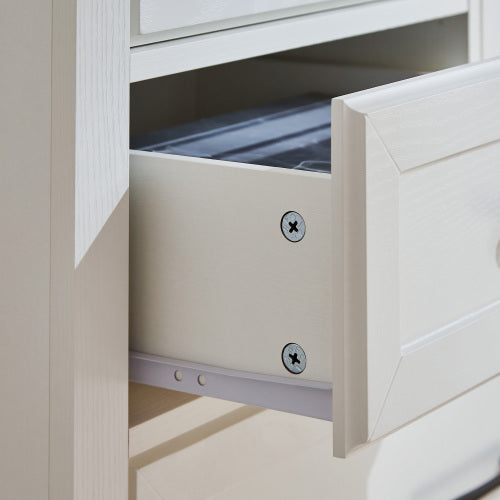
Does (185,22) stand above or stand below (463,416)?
above

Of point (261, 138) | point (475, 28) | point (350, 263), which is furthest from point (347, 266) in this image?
point (475, 28)

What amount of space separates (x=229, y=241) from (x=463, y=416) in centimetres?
40

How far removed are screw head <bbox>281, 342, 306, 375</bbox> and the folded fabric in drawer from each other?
0.60 feet

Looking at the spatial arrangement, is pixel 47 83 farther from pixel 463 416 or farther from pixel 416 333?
pixel 463 416

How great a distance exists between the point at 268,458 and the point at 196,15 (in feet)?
0.97

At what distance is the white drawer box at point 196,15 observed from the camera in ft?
1.75

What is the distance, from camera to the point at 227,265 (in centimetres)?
51

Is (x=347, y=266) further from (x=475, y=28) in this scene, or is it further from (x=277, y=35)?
(x=475, y=28)

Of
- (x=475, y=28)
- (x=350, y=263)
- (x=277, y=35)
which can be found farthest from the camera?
(x=475, y=28)

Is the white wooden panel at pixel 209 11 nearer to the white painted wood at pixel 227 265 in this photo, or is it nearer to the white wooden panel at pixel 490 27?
the white painted wood at pixel 227 265

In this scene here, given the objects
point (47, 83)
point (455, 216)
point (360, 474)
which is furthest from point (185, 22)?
point (360, 474)

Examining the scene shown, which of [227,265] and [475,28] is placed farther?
[475,28]

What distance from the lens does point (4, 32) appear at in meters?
0.53

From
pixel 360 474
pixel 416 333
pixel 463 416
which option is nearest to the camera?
pixel 416 333
